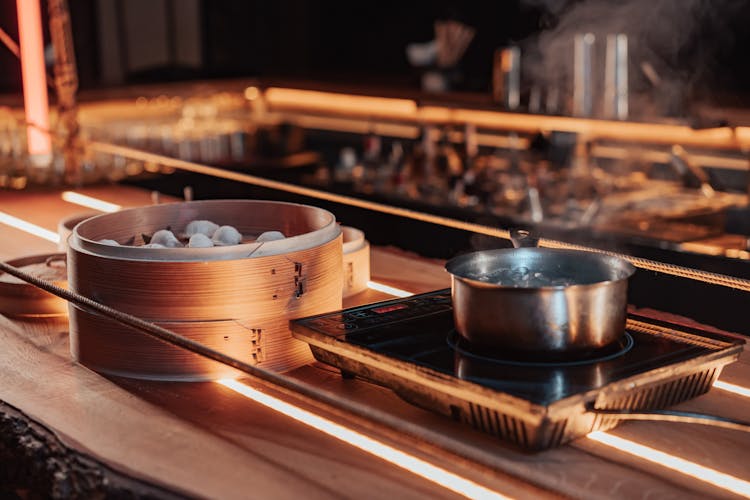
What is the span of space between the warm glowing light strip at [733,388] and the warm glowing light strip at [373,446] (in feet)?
1.95

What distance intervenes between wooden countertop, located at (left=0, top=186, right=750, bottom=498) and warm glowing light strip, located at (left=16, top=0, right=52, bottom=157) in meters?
2.25

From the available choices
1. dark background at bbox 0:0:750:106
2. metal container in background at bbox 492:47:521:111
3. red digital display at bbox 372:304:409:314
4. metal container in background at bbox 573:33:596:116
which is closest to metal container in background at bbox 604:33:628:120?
metal container in background at bbox 573:33:596:116

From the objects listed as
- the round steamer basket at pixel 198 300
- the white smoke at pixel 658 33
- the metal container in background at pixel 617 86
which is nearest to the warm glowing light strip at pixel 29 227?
the round steamer basket at pixel 198 300

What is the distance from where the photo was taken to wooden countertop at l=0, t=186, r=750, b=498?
138cm

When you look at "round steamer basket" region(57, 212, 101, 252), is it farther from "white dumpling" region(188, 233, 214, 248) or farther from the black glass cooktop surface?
the black glass cooktop surface

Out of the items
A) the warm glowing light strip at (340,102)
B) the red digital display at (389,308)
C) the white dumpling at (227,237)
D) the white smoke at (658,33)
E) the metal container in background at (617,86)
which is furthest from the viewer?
the warm glowing light strip at (340,102)

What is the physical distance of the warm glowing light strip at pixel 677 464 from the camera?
54.1 inches

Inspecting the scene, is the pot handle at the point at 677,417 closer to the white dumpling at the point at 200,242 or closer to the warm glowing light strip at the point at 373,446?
the warm glowing light strip at the point at 373,446

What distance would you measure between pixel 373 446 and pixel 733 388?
2.21 feet

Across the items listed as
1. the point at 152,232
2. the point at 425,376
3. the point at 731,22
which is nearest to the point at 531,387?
the point at 425,376

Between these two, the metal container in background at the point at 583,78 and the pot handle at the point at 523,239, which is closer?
the pot handle at the point at 523,239

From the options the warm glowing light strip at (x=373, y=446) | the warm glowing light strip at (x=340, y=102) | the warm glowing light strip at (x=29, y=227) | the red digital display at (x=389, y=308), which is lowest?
the warm glowing light strip at (x=373, y=446)

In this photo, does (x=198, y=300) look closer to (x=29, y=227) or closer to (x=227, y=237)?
(x=227, y=237)

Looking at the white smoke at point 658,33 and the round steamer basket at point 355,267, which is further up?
the white smoke at point 658,33
